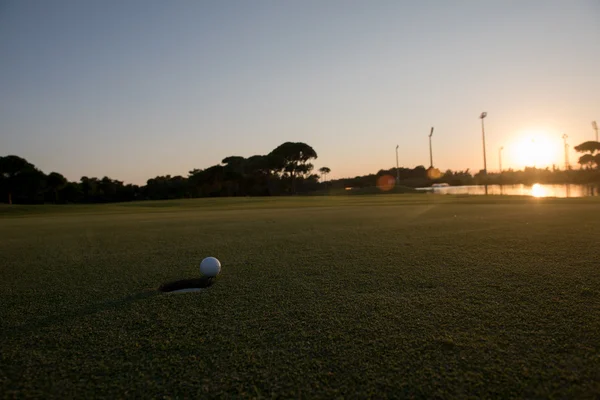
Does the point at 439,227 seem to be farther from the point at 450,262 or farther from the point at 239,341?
the point at 239,341

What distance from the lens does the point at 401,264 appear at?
490 cm

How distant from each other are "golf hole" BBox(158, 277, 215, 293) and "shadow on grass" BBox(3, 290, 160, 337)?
264mm

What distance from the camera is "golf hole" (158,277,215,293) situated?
4195mm

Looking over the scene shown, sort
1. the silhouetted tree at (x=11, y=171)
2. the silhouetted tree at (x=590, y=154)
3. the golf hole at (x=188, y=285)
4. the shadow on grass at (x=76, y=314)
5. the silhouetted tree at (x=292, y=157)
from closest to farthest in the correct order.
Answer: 1. the shadow on grass at (x=76, y=314)
2. the golf hole at (x=188, y=285)
3. the silhouetted tree at (x=11, y=171)
4. the silhouetted tree at (x=292, y=157)
5. the silhouetted tree at (x=590, y=154)

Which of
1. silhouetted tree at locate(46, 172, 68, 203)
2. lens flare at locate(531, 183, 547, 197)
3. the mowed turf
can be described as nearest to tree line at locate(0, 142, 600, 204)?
silhouetted tree at locate(46, 172, 68, 203)

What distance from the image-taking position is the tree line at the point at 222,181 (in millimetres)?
54000

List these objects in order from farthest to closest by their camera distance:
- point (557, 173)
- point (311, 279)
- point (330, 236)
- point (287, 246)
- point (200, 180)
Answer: point (557, 173) < point (200, 180) < point (330, 236) < point (287, 246) < point (311, 279)

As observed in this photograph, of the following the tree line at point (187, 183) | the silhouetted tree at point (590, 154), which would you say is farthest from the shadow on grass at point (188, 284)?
the silhouetted tree at point (590, 154)

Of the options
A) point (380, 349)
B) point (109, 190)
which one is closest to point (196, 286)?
point (380, 349)

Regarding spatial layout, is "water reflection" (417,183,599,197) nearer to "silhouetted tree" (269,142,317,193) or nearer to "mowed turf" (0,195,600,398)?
"silhouetted tree" (269,142,317,193)

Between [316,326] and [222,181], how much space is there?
6273cm

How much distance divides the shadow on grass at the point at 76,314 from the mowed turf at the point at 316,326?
0.02 metres

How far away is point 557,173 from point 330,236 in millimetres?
84364

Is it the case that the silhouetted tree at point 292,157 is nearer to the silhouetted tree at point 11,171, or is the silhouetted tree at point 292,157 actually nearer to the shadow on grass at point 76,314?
the silhouetted tree at point 11,171
